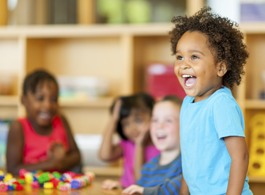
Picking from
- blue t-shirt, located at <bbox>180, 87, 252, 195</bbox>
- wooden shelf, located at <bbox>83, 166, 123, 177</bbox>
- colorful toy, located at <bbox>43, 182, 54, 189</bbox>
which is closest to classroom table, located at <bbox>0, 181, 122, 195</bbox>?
colorful toy, located at <bbox>43, 182, 54, 189</bbox>

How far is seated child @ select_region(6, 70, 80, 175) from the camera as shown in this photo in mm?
1629

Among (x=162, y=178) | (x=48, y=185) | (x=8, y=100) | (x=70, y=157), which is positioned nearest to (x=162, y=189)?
(x=162, y=178)

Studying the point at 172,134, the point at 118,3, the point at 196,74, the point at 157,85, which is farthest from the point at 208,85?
the point at 118,3

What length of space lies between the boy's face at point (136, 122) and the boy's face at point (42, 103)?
38 centimetres

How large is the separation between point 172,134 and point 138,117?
436 millimetres

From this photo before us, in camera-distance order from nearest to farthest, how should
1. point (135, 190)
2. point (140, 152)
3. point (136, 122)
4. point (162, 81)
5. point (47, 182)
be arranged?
point (135, 190)
point (47, 182)
point (140, 152)
point (136, 122)
point (162, 81)

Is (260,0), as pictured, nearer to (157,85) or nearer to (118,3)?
(157,85)

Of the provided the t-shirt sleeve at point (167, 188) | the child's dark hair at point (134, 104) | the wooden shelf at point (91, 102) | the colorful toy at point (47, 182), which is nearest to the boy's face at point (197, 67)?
the t-shirt sleeve at point (167, 188)

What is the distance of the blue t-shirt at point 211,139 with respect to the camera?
2.63 feet

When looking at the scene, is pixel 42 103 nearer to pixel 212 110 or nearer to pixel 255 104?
pixel 212 110

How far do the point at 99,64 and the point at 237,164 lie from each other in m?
1.88

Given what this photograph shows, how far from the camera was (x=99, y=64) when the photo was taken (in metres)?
2.55

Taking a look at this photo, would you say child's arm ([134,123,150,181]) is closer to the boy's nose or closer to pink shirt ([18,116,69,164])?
pink shirt ([18,116,69,164])

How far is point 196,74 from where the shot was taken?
842 millimetres
